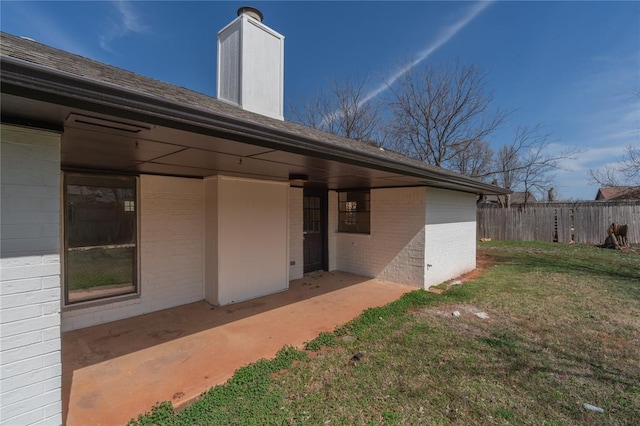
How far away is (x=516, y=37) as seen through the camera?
29.8ft

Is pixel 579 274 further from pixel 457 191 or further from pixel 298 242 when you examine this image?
pixel 298 242

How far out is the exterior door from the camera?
770 cm

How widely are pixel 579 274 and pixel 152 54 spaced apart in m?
14.6

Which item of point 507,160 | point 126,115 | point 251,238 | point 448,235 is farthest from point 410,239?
point 507,160

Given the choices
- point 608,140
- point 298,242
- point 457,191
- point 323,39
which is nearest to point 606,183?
point 608,140

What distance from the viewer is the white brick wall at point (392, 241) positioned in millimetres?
6566

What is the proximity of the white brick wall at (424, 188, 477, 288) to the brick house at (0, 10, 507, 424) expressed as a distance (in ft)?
0.21

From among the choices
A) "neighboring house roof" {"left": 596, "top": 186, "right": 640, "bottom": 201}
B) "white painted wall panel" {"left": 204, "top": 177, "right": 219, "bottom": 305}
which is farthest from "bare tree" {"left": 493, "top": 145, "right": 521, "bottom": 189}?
"white painted wall panel" {"left": 204, "top": 177, "right": 219, "bottom": 305}

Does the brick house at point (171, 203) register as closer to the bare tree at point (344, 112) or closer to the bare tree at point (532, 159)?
the bare tree at point (344, 112)

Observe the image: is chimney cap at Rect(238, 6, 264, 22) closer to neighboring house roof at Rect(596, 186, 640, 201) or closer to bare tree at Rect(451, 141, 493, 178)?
bare tree at Rect(451, 141, 493, 178)

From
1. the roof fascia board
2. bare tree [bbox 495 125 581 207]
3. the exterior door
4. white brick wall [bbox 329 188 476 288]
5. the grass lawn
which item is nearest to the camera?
the roof fascia board

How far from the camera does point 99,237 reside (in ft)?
15.0

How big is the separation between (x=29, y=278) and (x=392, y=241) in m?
6.31

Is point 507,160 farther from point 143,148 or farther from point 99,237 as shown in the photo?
point 99,237
